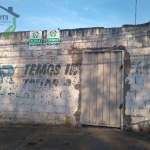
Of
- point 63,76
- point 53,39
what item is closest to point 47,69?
point 63,76

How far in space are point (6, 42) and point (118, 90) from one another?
4301 millimetres

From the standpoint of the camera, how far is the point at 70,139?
15.8ft

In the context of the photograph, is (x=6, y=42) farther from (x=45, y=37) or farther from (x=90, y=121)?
(x=90, y=121)

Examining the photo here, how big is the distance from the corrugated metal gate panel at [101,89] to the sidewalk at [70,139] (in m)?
0.34

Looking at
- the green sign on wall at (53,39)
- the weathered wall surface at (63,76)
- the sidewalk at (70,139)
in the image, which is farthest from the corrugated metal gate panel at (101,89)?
the green sign on wall at (53,39)

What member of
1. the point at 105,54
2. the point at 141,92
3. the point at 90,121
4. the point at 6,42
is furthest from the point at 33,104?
the point at 141,92

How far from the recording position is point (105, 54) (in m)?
5.91

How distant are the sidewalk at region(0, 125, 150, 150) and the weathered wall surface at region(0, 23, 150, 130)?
1.59ft

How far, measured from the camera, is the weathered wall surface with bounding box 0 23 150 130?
5547 millimetres

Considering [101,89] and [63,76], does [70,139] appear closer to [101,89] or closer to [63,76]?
[101,89]

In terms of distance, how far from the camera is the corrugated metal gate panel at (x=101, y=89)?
5711mm

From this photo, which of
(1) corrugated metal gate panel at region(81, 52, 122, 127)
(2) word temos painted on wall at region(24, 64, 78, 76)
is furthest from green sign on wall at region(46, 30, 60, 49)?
(1) corrugated metal gate panel at region(81, 52, 122, 127)

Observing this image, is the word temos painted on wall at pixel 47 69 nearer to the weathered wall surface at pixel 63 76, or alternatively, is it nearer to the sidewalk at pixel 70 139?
the weathered wall surface at pixel 63 76

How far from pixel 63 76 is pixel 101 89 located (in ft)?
4.33
